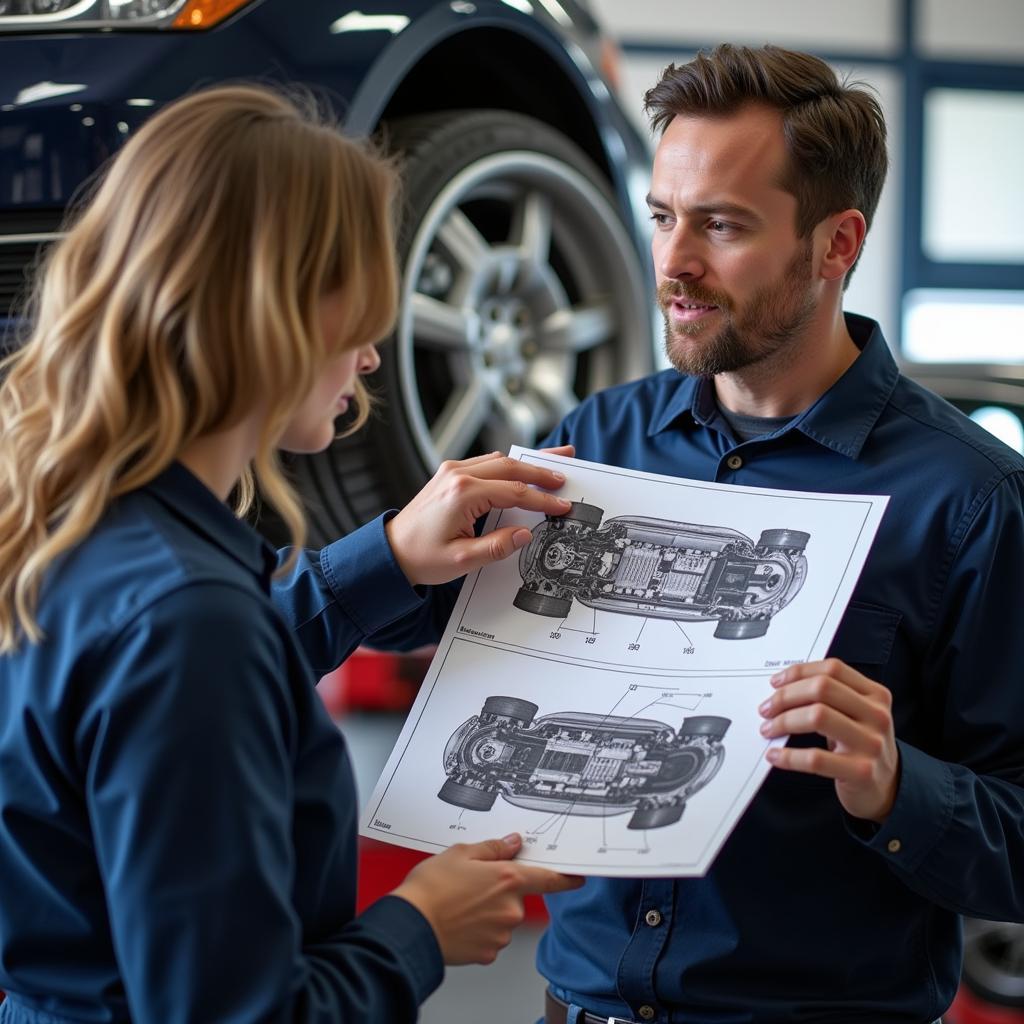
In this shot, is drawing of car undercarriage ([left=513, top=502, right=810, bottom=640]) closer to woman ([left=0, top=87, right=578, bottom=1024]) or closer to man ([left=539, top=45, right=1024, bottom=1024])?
man ([left=539, top=45, right=1024, bottom=1024])

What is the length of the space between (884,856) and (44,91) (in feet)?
3.61

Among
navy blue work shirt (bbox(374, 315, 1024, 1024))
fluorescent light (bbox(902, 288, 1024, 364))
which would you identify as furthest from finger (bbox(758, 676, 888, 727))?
fluorescent light (bbox(902, 288, 1024, 364))

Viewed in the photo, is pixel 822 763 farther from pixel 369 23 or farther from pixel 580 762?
pixel 369 23

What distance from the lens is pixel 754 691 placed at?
0.94m

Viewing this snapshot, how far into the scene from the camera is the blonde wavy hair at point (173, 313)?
74 centimetres

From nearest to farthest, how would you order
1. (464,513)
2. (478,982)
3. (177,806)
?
(177,806) < (464,513) < (478,982)

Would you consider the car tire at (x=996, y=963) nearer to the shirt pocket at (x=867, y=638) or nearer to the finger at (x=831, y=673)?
the shirt pocket at (x=867, y=638)

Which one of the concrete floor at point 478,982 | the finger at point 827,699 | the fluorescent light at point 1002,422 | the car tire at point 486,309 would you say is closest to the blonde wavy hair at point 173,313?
the finger at point 827,699

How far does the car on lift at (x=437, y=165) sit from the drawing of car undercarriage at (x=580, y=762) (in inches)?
23.8

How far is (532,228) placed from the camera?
75.3 inches

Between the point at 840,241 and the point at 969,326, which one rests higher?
the point at 840,241

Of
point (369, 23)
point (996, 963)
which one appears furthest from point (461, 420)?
point (996, 963)

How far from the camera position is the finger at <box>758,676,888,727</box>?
0.88 meters

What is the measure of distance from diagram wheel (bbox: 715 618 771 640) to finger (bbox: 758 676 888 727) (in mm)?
85
